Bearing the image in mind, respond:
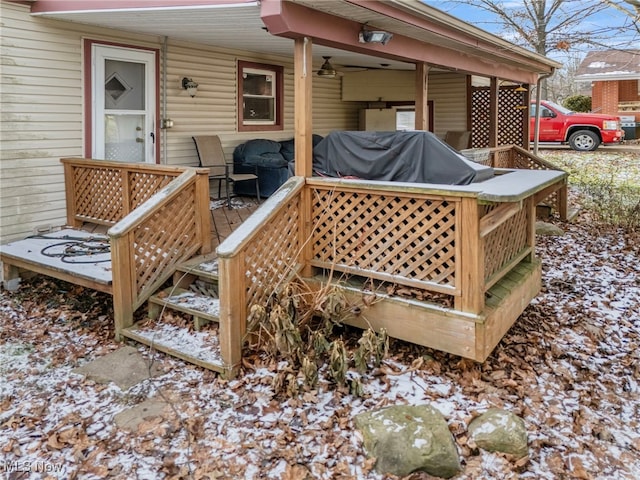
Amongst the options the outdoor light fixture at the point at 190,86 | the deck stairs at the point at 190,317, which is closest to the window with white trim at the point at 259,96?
the outdoor light fixture at the point at 190,86

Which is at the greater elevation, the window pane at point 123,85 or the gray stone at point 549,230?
the window pane at point 123,85

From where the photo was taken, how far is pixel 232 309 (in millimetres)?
3514

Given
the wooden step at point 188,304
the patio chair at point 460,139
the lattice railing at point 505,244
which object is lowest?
the wooden step at point 188,304

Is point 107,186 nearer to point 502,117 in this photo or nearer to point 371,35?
point 371,35

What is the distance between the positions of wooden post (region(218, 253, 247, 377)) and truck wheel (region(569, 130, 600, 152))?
615 inches

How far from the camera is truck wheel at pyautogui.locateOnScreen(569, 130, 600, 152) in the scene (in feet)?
52.8

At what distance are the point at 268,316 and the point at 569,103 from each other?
22.0m

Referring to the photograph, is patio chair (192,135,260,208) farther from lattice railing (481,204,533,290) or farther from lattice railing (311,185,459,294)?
lattice railing (481,204,533,290)

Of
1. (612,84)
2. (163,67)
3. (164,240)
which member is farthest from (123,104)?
(612,84)

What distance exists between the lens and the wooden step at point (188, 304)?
406cm

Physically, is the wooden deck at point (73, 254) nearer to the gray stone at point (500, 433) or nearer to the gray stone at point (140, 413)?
the gray stone at point (140, 413)

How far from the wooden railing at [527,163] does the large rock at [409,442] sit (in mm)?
5878

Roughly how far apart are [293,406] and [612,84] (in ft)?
70.7

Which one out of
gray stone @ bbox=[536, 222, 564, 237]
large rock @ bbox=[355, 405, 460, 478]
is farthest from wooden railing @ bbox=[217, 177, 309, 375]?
gray stone @ bbox=[536, 222, 564, 237]
